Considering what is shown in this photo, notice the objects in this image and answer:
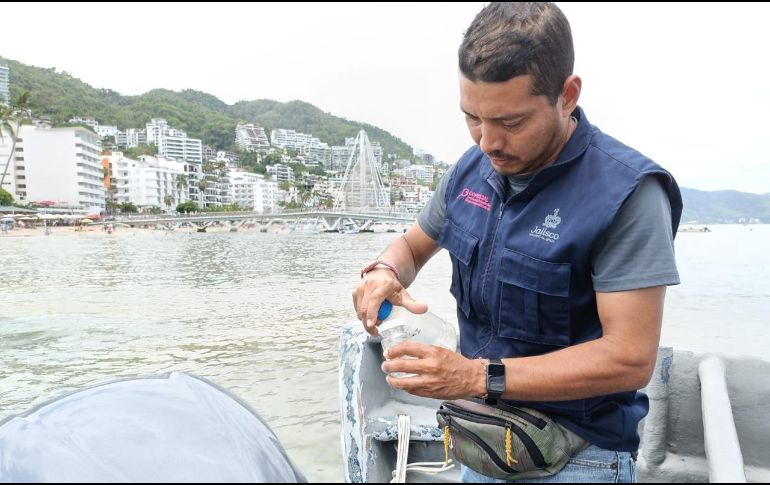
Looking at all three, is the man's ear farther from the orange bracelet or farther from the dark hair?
the orange bracelet

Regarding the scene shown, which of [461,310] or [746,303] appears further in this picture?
[746,303]

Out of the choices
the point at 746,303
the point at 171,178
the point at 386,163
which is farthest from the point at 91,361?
the point at 386,163

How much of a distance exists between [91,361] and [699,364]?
23.7ft

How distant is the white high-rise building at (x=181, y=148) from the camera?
4961 inches

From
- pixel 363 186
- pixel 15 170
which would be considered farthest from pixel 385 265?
pixel 15 170

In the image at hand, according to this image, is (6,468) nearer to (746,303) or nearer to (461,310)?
(461,310)

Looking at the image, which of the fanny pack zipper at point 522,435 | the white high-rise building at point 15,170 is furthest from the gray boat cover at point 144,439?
the white high-rise building at point 15,170

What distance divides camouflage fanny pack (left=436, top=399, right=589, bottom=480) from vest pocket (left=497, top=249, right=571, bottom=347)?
172 millimetres

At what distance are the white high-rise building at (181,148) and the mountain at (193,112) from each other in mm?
3332

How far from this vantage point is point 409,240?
160 centimetres

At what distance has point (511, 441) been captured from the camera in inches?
48.1

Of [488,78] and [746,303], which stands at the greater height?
[488,78]

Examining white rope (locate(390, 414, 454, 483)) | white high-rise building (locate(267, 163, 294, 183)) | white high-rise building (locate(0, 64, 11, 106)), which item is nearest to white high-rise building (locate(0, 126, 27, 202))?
white high-rise building (locate(0, 64, 11, 106))

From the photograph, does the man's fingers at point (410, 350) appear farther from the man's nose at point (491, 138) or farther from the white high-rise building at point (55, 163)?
Result: the white high-rise building at point (55, 163)
